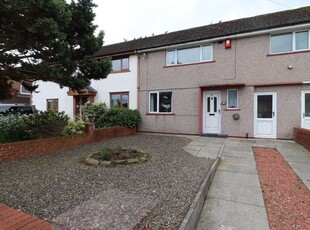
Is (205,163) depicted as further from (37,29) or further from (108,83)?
(108,83)

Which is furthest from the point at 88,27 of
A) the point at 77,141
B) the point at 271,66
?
the point at 271,66

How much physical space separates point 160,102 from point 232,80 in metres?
4.43

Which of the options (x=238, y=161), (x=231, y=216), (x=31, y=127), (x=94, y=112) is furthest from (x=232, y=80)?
(x=31, y=127)

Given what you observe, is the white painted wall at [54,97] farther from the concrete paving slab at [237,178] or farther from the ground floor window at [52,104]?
the concrete paving slab at [237,178]

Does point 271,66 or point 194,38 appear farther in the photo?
point 194,38

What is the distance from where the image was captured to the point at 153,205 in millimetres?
1722

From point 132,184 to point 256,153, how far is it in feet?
16.9

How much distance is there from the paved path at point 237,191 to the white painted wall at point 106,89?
24.5 ft

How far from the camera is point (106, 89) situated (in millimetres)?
14297

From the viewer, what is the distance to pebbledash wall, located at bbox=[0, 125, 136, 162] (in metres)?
5.81

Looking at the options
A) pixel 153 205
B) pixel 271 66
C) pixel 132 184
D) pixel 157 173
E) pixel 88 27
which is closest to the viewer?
pixel 153 205

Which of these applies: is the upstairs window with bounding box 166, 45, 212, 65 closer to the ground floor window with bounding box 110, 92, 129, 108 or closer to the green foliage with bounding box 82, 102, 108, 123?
the ground floor window with bounding box 110, 92, 129, 108

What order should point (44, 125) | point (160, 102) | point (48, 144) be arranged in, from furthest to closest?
point (160, 102) < point (44, 125) < point (48, 144)

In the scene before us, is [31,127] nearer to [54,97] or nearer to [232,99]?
[232,99]
